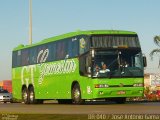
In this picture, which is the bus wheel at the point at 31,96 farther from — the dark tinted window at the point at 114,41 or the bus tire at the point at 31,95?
the dark tinted window at the point at 114,41

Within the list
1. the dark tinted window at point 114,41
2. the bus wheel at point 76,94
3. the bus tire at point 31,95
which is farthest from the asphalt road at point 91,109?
the bus tire at point 31,95

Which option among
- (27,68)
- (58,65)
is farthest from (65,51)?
(27,68)

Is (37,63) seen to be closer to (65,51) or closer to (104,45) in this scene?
(65,51)

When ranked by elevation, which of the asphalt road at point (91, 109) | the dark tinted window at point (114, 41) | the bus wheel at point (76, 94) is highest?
the dark tinted window at point (114, 41)

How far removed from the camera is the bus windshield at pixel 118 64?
28.8 m

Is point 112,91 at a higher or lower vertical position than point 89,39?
lower

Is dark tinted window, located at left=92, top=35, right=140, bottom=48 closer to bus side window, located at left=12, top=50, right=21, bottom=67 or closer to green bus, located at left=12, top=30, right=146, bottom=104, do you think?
green bus, located at left=12, top=30, right=146, bottom=104

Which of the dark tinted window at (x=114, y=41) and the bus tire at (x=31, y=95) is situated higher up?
the dark tinted window at (x=114, y=41)

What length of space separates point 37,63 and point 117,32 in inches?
293

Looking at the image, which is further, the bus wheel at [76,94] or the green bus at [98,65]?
the bus wheel at [76,94]

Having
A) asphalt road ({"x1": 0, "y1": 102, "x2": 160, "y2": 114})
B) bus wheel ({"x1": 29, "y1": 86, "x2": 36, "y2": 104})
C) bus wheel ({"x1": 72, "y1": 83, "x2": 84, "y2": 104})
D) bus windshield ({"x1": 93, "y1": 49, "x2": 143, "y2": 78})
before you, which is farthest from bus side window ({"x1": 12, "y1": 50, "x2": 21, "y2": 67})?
bus windshield ({"x1": 93, "y1": 49, "x2": 143, "y2": 78})

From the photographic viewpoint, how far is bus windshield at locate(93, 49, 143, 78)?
28.8 metres

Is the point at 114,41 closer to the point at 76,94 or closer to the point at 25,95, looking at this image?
the point at 76,94

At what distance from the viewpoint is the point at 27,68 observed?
3756cm
